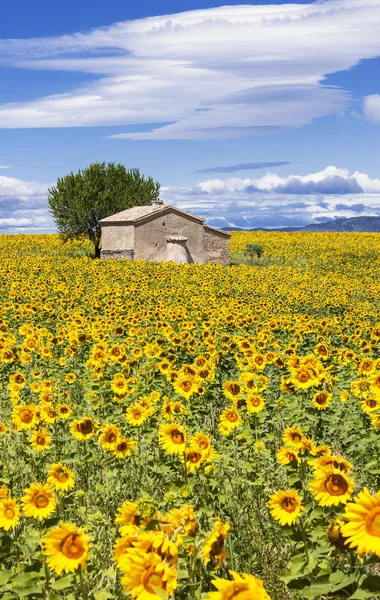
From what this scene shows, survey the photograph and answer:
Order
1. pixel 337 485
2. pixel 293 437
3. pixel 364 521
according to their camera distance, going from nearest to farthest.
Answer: pixel 364 521 < pixel 337 485 < pixel 293 437

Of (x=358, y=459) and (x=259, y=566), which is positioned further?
(x=358, y=459)

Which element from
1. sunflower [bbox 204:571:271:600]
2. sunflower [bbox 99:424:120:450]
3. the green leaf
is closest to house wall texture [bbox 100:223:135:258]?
sunflower [bbox 99:424:120:450]

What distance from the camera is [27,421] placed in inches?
225

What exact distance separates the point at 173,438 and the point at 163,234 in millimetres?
31790

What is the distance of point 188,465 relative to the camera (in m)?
4.32

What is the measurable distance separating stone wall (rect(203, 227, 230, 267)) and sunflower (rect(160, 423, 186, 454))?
33.1m

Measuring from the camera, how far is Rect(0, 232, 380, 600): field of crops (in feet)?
8.82

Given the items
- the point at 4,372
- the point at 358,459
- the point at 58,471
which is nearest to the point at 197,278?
the point at 4,372

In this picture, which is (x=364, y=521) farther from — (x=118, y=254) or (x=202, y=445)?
(x=118, y=254)

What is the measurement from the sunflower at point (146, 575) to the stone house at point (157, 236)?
3259cm

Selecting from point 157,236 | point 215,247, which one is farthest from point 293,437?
point 215,247

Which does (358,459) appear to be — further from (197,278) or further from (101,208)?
(101,208)

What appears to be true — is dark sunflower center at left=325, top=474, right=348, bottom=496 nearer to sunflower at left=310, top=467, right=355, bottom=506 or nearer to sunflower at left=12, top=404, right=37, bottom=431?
sunflower at left=310, top=467, right=355, bottom=506

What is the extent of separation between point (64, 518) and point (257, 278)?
2144 cm
